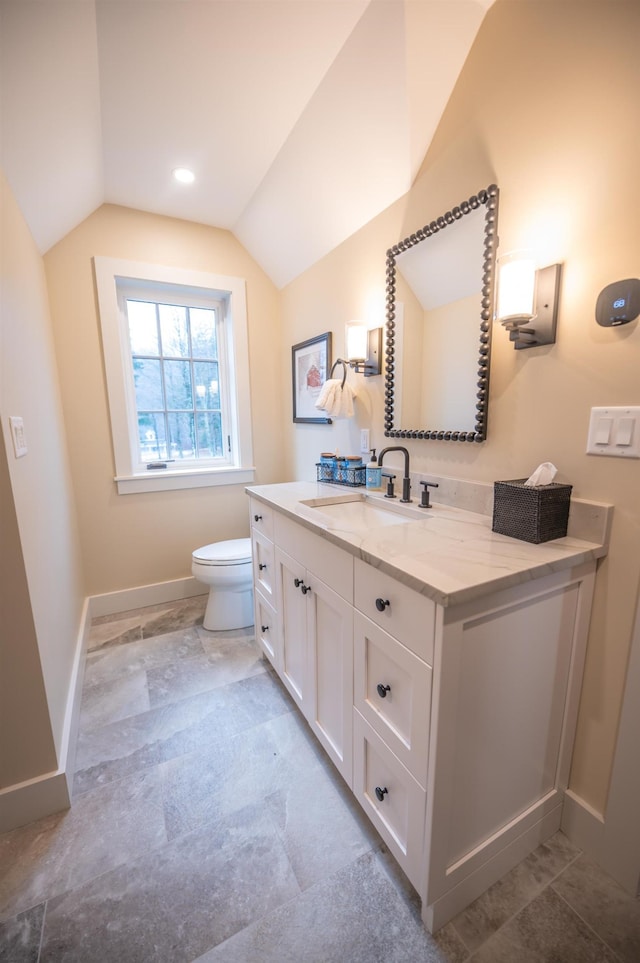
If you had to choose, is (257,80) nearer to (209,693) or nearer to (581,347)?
(581,347)

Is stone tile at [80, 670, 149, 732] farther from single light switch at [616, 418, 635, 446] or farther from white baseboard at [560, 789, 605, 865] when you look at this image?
single light switch at [616, 418, 635, 446]

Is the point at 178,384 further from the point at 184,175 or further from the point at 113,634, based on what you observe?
the point at 113,634

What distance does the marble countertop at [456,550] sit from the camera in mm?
796

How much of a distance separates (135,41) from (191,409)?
67.4 inches

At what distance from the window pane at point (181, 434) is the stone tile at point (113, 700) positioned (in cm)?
139

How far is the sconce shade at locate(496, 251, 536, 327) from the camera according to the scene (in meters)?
1.04

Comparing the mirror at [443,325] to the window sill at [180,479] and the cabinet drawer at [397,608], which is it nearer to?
the cabinet drawer at [397,608]

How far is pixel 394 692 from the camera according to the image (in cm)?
94

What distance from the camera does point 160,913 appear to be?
0.96 meters

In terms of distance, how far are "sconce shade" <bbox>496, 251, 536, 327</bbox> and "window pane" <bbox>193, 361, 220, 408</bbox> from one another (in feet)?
6.76

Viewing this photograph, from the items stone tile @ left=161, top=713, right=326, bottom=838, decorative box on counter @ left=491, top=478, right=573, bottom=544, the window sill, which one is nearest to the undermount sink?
decorative box on counter @ left=491, top=478, right=573, bottom=544

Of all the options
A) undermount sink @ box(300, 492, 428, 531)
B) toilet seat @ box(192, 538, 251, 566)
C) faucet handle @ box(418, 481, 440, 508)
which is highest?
faucet handle @ box(418, 481, 440, 508)

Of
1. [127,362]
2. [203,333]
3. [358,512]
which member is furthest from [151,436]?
[358,512]

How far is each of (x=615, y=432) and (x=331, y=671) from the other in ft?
3.49
